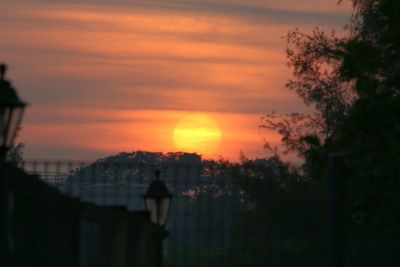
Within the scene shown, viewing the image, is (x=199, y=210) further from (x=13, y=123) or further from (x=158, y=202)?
(x=13, y=123)

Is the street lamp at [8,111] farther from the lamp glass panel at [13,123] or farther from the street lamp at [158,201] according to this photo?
the street lamp at [158,201]

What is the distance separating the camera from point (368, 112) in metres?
23.4

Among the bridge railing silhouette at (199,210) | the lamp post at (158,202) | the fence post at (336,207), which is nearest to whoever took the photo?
the fence post at (336,207)

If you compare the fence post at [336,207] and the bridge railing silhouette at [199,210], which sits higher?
the bridge railing silhouette at [199,210]

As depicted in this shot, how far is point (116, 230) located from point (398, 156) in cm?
931

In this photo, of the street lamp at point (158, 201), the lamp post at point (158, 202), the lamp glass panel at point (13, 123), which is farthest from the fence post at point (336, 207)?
the street lamp at point (158, 201)

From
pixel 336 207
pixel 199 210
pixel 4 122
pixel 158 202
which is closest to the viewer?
pixel 4 122

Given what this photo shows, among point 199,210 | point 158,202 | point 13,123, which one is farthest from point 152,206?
point 13,123

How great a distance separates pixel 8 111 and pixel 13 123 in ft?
0.42

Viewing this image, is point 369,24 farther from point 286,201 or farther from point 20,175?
point 20,175

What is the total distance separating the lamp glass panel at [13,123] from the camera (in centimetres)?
1188

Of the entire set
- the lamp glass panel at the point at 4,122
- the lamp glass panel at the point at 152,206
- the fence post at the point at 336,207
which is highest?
the lamp glass panel at the point at 152,206

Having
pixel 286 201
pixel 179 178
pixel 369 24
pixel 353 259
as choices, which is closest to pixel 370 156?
pixel 179 178

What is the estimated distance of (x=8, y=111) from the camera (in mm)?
11867
